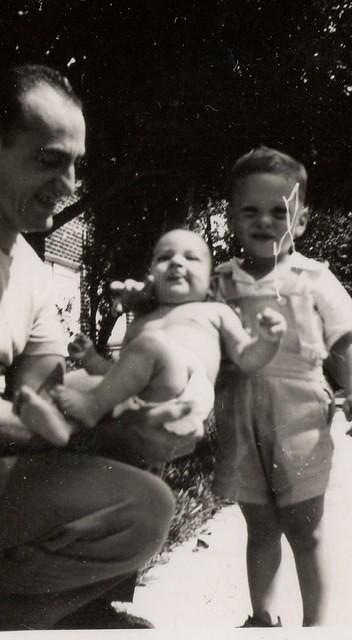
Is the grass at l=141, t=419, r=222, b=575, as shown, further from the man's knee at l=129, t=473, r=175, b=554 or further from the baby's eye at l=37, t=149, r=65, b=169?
the baby's eye at l=37, t=149, r=65, b=169

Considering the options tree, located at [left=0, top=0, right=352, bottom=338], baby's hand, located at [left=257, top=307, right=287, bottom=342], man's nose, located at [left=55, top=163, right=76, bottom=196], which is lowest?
baby's hand, located at [left=257, top=307, right=287, bottom=342]

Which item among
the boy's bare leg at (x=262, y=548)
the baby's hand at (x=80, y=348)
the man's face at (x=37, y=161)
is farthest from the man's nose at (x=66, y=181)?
the boy's bare leg at (x=262, y=548)

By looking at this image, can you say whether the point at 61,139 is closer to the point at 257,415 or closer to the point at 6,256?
the point at 6,256

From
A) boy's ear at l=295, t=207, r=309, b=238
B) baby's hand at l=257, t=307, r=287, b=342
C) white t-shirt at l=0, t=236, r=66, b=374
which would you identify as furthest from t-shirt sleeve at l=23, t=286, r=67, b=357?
boy's ear at l=295, t=207, r=309, b=238

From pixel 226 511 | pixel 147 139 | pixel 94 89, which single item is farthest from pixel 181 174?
pixel 226 511

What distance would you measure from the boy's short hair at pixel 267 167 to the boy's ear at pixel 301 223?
0.02 m

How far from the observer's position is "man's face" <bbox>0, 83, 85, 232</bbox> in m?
1.08

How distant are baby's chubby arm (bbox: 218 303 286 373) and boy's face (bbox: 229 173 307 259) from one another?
108 millimetres

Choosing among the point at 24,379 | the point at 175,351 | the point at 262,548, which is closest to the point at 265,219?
the point at 175,351

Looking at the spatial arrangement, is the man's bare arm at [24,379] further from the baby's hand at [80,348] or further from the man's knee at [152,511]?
the man's knee at [152,511]

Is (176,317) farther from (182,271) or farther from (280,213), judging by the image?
(280,213)

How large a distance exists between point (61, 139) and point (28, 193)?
4.1 inches

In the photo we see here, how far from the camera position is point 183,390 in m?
1.07

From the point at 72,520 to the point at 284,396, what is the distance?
0.41 m
